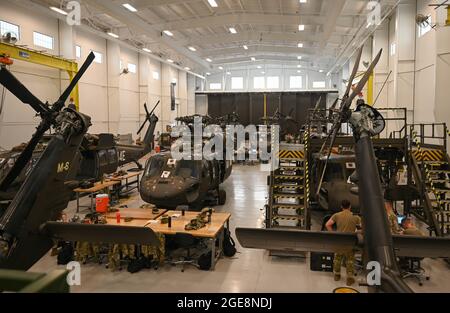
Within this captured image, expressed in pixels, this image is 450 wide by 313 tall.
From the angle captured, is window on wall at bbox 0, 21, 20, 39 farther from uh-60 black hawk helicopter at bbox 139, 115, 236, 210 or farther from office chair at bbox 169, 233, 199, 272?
office chair at bbox 169, 233, 199, 272

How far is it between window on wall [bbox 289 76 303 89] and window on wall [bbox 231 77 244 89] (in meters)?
4.88

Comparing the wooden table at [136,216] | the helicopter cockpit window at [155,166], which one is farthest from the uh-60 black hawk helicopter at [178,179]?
the wooden table at [136,216]

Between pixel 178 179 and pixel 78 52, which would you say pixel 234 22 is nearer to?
pixel 78 52

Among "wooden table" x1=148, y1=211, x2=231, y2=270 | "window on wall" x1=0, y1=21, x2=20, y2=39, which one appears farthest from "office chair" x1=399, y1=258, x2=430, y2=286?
"window on wall" x1=0, y1=21, x2=20, y2=39

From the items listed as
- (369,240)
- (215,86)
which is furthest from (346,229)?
(215,86)

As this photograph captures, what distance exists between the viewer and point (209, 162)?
11055mm

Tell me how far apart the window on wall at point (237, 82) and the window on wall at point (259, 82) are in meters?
1.31

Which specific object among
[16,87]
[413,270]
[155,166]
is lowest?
[413,270]

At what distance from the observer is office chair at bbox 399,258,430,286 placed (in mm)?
6586

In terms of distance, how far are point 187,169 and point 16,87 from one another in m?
5.68

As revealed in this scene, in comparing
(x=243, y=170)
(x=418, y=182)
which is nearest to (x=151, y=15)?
(x=243, y=170)

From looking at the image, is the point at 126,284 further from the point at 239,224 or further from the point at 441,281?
the point at 441,281

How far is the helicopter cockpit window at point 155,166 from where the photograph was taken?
390 inches

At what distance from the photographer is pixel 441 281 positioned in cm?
653
